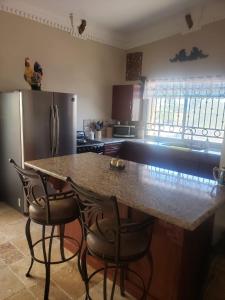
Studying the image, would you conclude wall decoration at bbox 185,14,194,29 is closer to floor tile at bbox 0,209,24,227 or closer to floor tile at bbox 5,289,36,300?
floor tile at bbox 0,209,24,227

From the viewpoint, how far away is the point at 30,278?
1960 mm

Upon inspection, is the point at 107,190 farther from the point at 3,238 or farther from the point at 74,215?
the point at 3,238

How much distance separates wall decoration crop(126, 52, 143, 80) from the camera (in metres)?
4.66

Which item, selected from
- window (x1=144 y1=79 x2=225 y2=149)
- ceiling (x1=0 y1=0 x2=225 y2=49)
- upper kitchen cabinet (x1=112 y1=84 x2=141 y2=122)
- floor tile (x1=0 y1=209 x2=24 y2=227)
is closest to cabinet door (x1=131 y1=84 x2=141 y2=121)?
upper kitchen cabinet (x1=112 y1=84 x2=141 y2=122)

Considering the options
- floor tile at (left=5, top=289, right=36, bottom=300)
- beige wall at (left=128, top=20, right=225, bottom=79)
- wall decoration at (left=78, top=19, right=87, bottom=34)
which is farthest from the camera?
wall decoration at (left=78, top=19, right=87, bottom=34)

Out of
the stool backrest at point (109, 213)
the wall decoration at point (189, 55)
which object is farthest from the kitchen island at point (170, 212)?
the wall decoration at point (189, 55)

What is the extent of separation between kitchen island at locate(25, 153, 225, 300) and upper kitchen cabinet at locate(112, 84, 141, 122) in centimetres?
279

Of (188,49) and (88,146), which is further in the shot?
(188,49)

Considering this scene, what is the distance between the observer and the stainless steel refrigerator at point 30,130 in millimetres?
2842

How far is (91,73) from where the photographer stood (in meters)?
4.37

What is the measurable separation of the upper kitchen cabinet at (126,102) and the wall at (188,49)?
454 mm

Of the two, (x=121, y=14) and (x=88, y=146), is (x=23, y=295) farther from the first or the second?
(x=121, y=14)

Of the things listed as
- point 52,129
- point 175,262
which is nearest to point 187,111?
point 52,129

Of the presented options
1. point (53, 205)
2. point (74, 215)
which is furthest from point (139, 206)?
point (53, 205)
